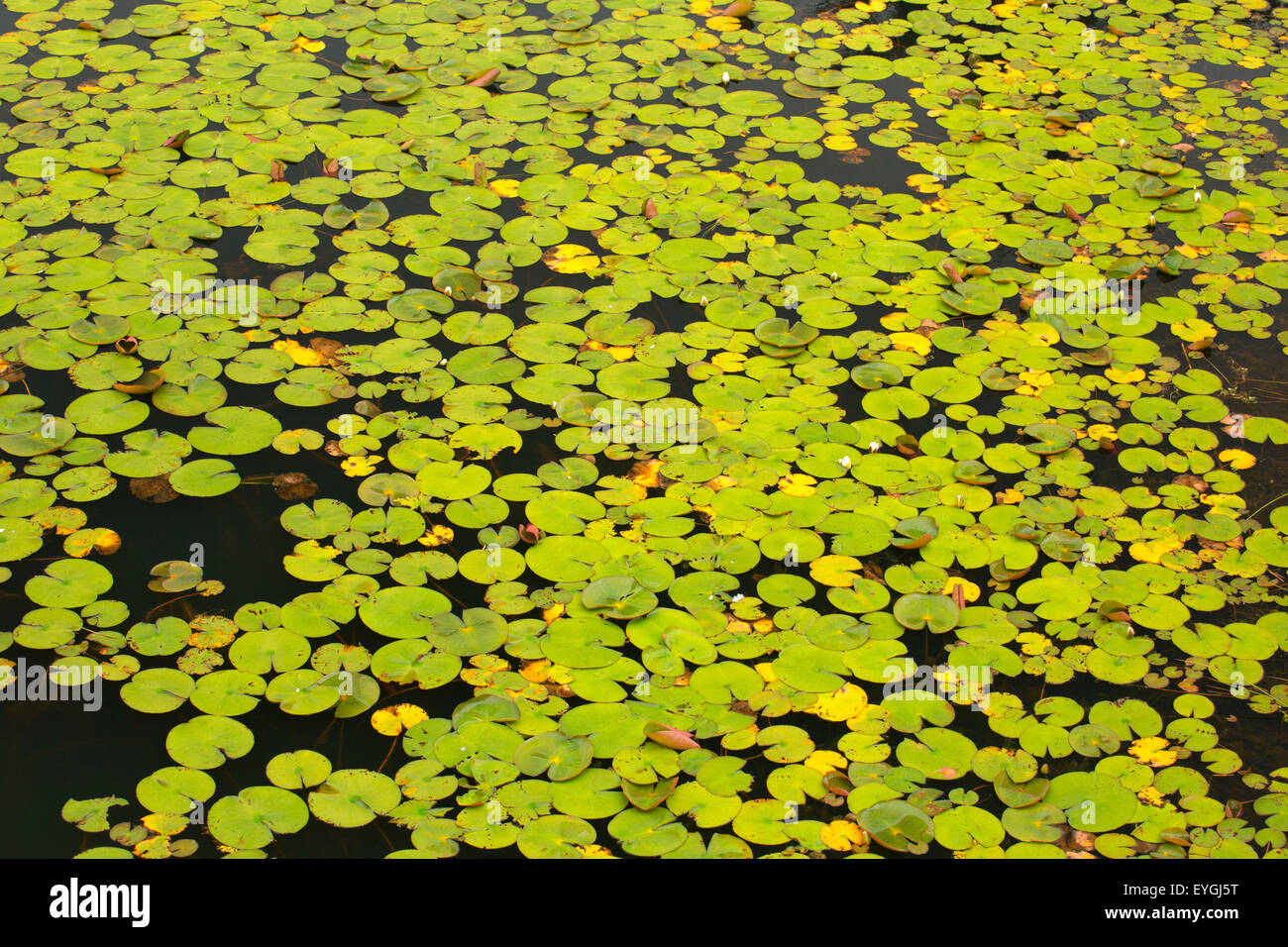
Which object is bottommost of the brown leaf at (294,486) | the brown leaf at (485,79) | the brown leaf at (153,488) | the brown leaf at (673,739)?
the brown leaf at (673,739)

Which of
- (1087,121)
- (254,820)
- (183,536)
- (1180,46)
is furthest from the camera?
(1180,46)

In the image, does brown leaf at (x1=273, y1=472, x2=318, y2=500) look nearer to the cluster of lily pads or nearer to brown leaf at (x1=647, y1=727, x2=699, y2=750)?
the cluster of lily pads

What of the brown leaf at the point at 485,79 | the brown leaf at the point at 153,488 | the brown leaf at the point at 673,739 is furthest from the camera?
the brown leaf at the point at 485,79

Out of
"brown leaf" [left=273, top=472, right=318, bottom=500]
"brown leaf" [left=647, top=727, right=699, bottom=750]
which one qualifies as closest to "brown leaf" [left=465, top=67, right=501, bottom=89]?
"brown leaf" [left=273, top=472, right=318, bottom=500]

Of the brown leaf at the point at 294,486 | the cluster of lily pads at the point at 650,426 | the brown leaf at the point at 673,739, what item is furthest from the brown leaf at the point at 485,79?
the brown leaf at the point at 673,739

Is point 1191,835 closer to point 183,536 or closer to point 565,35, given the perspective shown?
point 183,536

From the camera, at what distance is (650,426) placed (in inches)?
172

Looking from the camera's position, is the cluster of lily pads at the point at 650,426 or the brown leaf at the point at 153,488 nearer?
the cluster of lily pads at the point at 650,426

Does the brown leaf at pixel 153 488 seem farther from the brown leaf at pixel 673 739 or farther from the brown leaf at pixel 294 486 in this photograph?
the brown leaf at pixel 673 739

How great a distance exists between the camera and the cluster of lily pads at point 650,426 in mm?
3281

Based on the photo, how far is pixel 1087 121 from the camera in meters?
6.38

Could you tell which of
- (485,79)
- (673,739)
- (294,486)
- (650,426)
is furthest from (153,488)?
(485,79)

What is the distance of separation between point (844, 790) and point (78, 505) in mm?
2822
